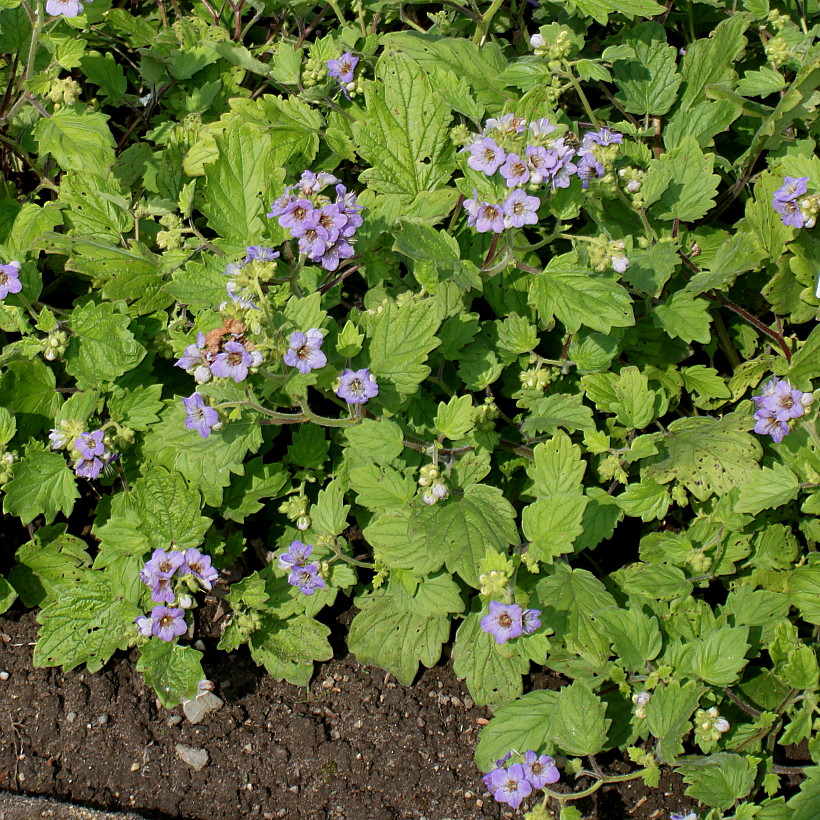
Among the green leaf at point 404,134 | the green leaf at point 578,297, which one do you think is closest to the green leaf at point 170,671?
the green leaf at point 578,297

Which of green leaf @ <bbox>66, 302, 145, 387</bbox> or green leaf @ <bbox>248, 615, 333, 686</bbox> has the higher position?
green leaf @ <bbox>66, 302, 145, 387</bbox>

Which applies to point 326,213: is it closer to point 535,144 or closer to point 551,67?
point 535,144

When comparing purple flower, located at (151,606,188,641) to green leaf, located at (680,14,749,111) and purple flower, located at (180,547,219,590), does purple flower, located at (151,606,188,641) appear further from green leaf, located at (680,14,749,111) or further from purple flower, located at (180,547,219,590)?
green leaf, located at (680,14,749,111)

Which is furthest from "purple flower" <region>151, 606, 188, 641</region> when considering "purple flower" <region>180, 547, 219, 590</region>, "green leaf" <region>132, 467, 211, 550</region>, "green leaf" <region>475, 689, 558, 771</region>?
"green leaf" <region>475, 689, 558, 771</region>

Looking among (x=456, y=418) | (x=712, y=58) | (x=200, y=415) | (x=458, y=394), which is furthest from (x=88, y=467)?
(x=712, y=58)

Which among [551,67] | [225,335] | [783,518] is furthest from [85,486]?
[783,518]

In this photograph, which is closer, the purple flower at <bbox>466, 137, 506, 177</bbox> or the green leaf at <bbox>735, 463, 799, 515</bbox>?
the purple flower at <bbox>466, 137, 506, 177</bbox>

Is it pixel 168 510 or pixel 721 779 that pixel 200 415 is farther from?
pixel 721 779
